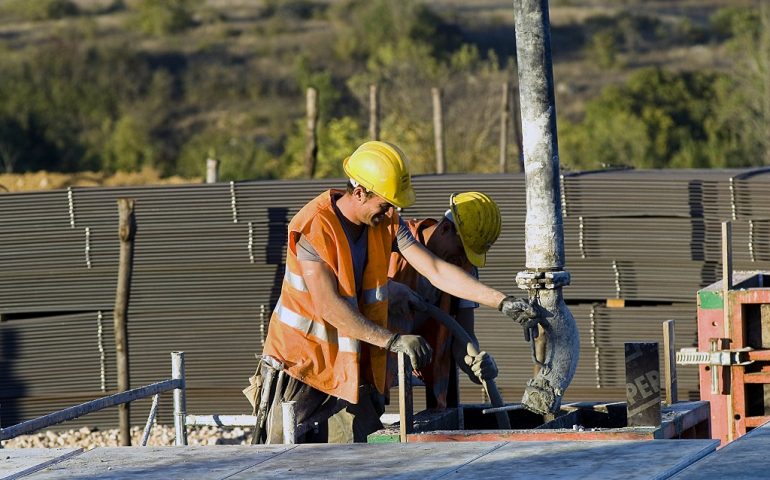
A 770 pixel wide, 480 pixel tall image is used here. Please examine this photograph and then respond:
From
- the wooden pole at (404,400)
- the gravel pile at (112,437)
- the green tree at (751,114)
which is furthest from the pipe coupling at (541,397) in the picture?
the green tree at (751,114)

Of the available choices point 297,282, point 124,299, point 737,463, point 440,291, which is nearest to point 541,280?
point 440,291

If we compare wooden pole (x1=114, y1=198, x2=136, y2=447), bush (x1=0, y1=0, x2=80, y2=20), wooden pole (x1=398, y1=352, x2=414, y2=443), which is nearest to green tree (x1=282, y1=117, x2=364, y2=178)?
wooden pole (x1=114, y1=198, x2=136, y2=447)

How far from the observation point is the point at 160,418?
44.4ft

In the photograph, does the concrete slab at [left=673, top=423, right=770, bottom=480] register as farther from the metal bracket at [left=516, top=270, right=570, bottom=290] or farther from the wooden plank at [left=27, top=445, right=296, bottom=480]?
the metal bracket at [left=516, top=270, right=570, bottom=290]

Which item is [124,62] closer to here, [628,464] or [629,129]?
[629,129]

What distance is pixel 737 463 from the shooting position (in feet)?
14.7

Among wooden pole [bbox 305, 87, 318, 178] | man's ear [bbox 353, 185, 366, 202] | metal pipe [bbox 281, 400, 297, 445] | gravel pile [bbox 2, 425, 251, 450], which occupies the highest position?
wooden pole [bbox 305, 87, 318, 178]

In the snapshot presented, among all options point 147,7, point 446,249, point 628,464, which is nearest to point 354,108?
point 147,7

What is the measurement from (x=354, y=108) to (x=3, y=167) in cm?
1131

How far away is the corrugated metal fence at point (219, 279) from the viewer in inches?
501

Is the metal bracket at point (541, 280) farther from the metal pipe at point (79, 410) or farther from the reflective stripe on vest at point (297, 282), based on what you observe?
the metal pipe at point (79, 410)

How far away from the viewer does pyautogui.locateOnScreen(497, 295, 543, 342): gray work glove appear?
20.7ft

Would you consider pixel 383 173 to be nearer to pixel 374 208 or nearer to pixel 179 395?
pixel 374 208

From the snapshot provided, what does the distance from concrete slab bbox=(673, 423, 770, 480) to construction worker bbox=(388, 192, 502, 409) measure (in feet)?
6.70
